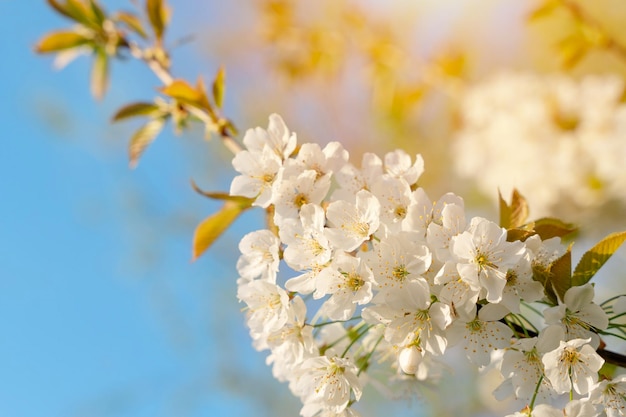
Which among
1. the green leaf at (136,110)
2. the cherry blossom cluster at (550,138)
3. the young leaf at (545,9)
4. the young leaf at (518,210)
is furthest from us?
the cherry blossom cluster at (550,138)

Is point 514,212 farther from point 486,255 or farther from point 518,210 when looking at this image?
point 486,255

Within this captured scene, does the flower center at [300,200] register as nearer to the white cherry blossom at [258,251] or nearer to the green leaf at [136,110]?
the white cherry blossom at [258,251]

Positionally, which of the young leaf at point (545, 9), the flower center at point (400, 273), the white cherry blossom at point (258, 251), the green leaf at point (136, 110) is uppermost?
the green leaf at point (136, 110)

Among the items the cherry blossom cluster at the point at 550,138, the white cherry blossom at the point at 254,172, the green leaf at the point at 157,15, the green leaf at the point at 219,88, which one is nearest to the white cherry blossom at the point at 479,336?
the white cherry blossom at the point at 254,172

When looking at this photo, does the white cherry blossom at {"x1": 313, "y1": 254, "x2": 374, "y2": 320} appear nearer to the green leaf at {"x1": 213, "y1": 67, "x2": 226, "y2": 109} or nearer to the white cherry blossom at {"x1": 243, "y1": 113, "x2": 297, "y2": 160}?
the white cherry blossom at {"x1": 243, "y1": 113, "x2": 297, "y2": 160}

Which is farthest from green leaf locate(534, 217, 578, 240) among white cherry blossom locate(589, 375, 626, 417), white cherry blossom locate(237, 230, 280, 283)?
white cherry blossom locate(237, 230, 280, 283)

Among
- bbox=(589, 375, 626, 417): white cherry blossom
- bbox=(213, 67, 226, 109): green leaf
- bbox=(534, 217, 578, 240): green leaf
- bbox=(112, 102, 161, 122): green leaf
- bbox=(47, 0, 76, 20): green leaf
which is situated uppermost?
bbox=(47, 0, 76, 20): green leaf

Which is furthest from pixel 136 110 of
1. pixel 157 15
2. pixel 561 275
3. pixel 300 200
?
pixel 561 275
